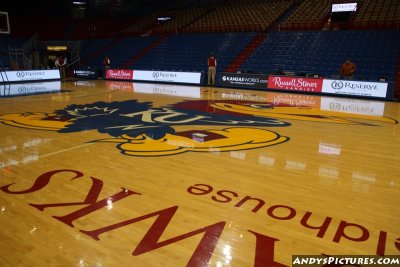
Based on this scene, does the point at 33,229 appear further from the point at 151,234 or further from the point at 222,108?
the point at 222,108

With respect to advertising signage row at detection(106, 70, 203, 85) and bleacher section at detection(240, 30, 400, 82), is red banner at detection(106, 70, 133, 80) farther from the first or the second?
bleacher section at detection(240, 30, 400, 82)

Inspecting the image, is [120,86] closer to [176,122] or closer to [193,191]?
[176,122]

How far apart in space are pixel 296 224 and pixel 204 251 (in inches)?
41.0

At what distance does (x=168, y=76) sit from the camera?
1834 cm

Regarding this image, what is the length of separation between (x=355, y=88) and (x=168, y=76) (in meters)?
9.62

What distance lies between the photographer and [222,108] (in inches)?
403

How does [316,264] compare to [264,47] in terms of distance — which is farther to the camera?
[264,47]

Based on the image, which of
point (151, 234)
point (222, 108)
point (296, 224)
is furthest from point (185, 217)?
point (222, 108)

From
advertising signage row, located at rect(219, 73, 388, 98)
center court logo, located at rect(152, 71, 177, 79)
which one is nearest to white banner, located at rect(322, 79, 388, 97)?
advertising signage row, located at rect(219, 73, 388, 98)

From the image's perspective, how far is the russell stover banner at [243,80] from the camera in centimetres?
1561

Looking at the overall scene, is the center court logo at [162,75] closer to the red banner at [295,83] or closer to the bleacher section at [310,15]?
the red banner at [295,83]

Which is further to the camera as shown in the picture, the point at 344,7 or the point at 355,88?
the point at 344,7

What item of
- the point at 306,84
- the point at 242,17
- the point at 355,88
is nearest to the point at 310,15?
the point at 242,17

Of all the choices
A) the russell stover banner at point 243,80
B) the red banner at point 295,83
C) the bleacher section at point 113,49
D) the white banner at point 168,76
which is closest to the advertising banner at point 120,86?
the white banner at point 168,76
